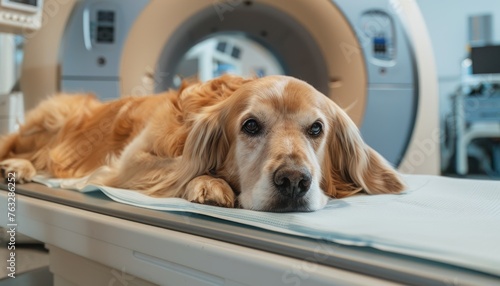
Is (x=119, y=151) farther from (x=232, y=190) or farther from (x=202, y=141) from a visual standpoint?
(x=232, y=190)

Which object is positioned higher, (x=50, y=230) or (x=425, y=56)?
(x=425, y=56)

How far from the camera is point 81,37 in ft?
7.04

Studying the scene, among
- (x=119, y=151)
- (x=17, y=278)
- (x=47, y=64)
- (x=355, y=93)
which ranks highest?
(x=47, y=64)

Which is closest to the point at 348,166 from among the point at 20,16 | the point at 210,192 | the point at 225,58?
the point at 210,192

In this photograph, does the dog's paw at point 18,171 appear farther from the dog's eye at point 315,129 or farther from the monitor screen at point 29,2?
the dog's eye at point 315,129

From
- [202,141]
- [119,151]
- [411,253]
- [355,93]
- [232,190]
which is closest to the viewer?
[411,253]

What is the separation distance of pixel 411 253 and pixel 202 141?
0.72m

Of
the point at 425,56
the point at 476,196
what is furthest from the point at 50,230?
the point at 425,56

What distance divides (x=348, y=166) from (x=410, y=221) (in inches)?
19.3

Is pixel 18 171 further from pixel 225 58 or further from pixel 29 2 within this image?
pixel 225 58

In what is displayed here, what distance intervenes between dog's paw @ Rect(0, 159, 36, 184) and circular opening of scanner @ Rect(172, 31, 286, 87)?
71 cm

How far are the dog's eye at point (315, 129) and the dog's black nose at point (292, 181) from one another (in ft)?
0.65

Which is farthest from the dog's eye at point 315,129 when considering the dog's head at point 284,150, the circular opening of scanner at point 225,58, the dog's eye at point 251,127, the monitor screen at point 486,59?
the monitor screen at point 486,59

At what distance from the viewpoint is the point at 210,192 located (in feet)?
3.31
